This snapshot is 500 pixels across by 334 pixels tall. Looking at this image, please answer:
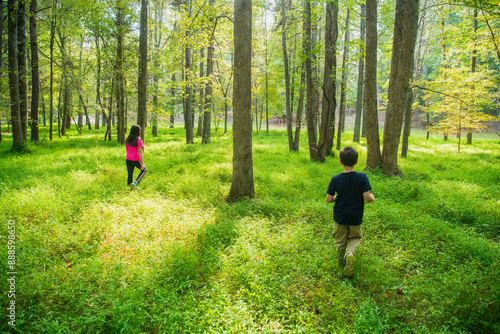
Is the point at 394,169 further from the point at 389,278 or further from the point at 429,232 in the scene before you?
the point at 389,278

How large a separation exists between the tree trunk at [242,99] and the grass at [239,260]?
0.60m

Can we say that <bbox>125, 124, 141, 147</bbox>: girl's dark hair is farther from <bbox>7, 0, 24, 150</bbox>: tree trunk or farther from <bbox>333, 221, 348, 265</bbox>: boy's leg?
<bbox>7, 0, 24, 150</bbox>: tree trunk

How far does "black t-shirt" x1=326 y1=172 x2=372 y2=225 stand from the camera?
3871 millimetres

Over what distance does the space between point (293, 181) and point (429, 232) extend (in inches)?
161

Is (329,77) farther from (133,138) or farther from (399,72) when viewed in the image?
(133,138)

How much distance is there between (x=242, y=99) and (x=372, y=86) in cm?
593

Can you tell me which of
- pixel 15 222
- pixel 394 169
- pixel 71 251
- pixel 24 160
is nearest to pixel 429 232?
pixel 394 169

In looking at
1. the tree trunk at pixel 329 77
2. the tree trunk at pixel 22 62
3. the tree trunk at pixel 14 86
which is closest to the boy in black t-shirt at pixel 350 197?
the tree trunk at pixel 329 77

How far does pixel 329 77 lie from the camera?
11.4 metres

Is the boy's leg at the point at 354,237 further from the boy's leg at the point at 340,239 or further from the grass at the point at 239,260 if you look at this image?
the grass at the point at 239,260

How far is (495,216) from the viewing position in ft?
18.7

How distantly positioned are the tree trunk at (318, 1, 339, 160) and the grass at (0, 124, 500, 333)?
4.67m

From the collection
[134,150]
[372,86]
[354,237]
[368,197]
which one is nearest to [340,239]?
[354,237]

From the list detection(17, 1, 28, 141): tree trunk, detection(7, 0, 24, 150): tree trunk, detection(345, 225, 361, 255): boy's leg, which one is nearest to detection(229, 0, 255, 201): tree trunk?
detection(345, 225, 361, 255): boy's leg
